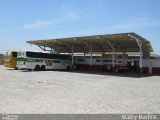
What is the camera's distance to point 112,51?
38.6m

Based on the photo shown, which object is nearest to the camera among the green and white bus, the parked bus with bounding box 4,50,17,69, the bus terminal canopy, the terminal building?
the bus terminal canopy

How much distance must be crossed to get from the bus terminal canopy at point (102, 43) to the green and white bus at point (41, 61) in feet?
6.96

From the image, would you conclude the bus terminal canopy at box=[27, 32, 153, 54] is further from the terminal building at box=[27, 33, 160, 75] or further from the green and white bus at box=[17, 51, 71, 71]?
the green and white bus at box=[17, 51, 71, 71]

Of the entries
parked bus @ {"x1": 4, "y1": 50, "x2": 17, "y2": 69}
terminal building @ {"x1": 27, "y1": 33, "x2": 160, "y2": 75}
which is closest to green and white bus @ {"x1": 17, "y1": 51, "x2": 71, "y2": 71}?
parked bus @ {"x1": 4, "y1": 50, "x2": 17, "y2": 69}

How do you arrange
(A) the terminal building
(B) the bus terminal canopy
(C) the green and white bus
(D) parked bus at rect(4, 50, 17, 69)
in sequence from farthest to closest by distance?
(D) parked bus at rect(4, 50, 17, 69) < (C) the green and white bus < (A) the terminal building < (B) the bus terminal canopy

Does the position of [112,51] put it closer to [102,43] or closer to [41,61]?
[102,43]

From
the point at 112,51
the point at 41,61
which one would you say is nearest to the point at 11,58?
the point at 41,61

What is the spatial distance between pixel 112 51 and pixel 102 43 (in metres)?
2.58

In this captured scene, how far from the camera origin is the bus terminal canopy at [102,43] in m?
30.5

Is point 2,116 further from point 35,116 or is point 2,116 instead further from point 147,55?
point 147,55

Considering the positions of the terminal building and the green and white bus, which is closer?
the terminal building

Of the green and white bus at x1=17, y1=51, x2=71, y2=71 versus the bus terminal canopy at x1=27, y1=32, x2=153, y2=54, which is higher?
the bus terminal canopy at x1=27, y1=32, x2=153, y2=54

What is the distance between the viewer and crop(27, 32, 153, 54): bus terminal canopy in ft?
100.0

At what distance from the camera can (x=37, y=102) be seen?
9.59 metres
